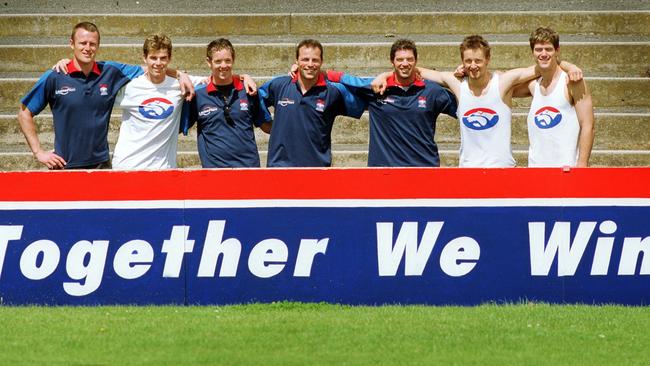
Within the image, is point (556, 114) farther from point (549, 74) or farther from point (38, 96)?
point (38, 96)

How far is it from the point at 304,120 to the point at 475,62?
4.99ft

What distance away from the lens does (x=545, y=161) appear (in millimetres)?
10266

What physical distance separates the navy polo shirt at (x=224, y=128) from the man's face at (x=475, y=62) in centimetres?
190

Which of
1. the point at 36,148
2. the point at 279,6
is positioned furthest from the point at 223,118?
the point at 279,6

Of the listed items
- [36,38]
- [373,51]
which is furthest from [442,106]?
[36,38]

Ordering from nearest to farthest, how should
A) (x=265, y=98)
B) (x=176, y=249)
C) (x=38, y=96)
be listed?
(x=176, y=249) < (x=38, y=96) < (x=265, y=98)

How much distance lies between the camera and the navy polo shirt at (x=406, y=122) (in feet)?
34.0

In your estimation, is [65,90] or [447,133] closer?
[65,90]

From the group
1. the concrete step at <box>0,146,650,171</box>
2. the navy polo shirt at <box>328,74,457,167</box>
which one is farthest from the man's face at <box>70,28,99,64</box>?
the concrete step at <box>0,146,650,171</box>

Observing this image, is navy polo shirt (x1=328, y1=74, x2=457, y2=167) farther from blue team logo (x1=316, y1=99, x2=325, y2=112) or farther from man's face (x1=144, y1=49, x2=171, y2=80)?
man's face (x1=144, y1=49, x2=171, y2=80)

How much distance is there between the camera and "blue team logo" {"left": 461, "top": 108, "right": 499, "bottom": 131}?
33.8 feet

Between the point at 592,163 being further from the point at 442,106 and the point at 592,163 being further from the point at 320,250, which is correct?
the point at 320,250

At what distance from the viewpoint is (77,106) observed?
10477 millimetres

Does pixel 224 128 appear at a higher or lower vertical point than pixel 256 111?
lower
